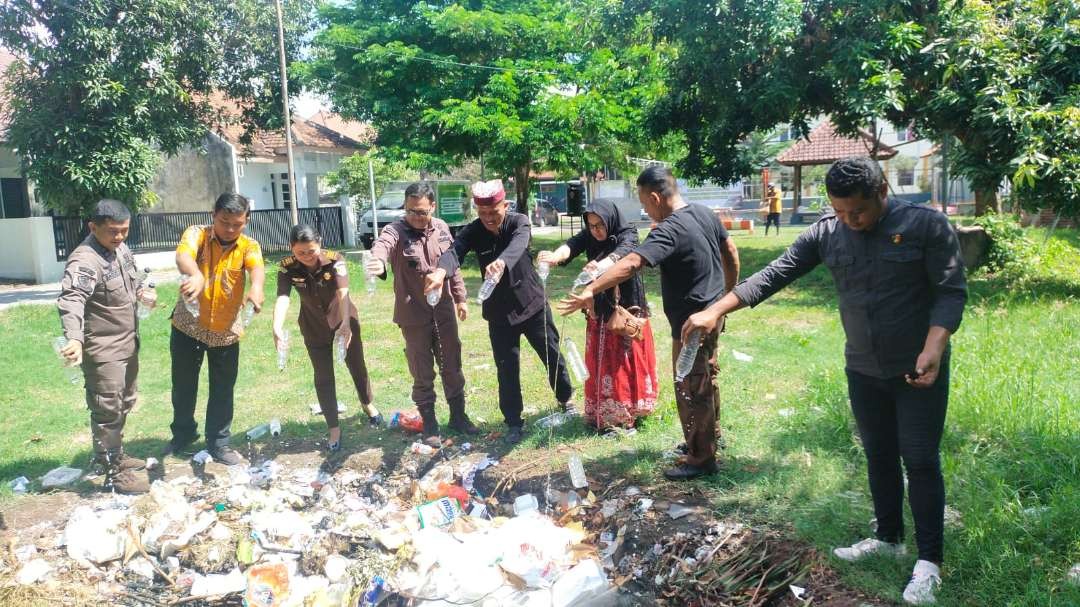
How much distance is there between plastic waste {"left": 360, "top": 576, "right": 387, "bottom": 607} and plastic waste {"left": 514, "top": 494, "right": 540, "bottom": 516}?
94 centimetres

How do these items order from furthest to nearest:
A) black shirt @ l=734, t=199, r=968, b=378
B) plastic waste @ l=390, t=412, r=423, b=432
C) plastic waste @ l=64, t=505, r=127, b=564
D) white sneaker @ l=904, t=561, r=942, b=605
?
plastic waste @ l=390, t=412, r=423, b=432 → plastic waste @ l=64, t=505, r=127, b=564 → white sneaker @ l=904, t=561, r=942, b=605 → black shirt @ l=734, t=199, r=968, b=378

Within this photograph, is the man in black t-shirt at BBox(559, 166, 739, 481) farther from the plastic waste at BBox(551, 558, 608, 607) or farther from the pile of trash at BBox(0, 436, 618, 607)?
the plastic waste at BBox(551, 558, 608, 607)

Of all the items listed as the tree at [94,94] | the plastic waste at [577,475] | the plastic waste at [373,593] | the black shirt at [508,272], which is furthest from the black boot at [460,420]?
the tree at [94,94]

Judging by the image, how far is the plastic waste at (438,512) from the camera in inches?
161

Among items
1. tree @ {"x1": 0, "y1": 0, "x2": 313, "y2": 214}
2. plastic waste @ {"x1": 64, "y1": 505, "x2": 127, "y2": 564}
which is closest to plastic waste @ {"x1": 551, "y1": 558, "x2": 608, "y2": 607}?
plastic waste @ {"x1": 64, "y1": 505, "x2": 127, "y2": 564}

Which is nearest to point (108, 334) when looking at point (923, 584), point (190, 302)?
point (190, 302)

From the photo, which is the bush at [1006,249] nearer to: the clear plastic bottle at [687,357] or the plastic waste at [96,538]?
the clear plastic bottle at [687,357]

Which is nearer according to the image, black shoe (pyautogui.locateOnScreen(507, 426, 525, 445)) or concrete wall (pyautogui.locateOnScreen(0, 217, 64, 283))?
black shoe (pyautogui.locateOnScreen(507, 426, 525, 445))

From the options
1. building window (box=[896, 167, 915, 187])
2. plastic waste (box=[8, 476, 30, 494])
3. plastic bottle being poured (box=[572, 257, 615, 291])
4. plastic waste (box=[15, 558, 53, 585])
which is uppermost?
building window (box=[896, 167, 915, 187])

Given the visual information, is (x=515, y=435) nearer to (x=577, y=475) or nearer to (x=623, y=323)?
(x=577, y=475)

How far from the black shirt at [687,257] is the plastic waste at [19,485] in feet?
13.3

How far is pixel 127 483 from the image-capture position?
464cm

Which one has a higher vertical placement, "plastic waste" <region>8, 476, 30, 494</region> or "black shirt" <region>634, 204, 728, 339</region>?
"black shirt" <region>634, 204, 728, 339</region>

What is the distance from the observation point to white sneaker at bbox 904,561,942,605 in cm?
294
